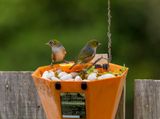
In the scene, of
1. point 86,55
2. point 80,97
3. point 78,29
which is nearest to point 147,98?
point 86,55

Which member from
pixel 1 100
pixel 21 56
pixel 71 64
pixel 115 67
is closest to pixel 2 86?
pixel 1 100

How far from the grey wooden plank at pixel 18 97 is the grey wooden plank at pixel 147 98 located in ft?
1.59

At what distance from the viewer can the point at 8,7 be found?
20.6 ft

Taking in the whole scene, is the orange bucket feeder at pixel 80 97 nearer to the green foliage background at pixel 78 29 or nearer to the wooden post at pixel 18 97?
the wooden post at pixel 18 97

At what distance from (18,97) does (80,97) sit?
2.27 ft

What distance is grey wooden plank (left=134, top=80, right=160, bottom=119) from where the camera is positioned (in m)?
2.89

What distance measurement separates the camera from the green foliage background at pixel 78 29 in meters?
5.90

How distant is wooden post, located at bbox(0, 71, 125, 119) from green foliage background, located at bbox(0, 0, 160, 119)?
2.61m

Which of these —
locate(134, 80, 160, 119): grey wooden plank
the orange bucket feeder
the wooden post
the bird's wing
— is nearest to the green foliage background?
the wooden post

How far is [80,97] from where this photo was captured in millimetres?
2412

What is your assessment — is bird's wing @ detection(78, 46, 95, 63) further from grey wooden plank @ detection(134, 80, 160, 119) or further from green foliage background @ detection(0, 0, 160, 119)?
green foliage background @ detection(0, 0, 160, 119)

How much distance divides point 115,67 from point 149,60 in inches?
146

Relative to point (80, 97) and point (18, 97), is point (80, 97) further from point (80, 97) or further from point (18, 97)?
point (18, 97)

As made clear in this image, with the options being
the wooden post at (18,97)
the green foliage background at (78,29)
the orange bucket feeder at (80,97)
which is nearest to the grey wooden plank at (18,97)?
the wooden post at (18,97)
